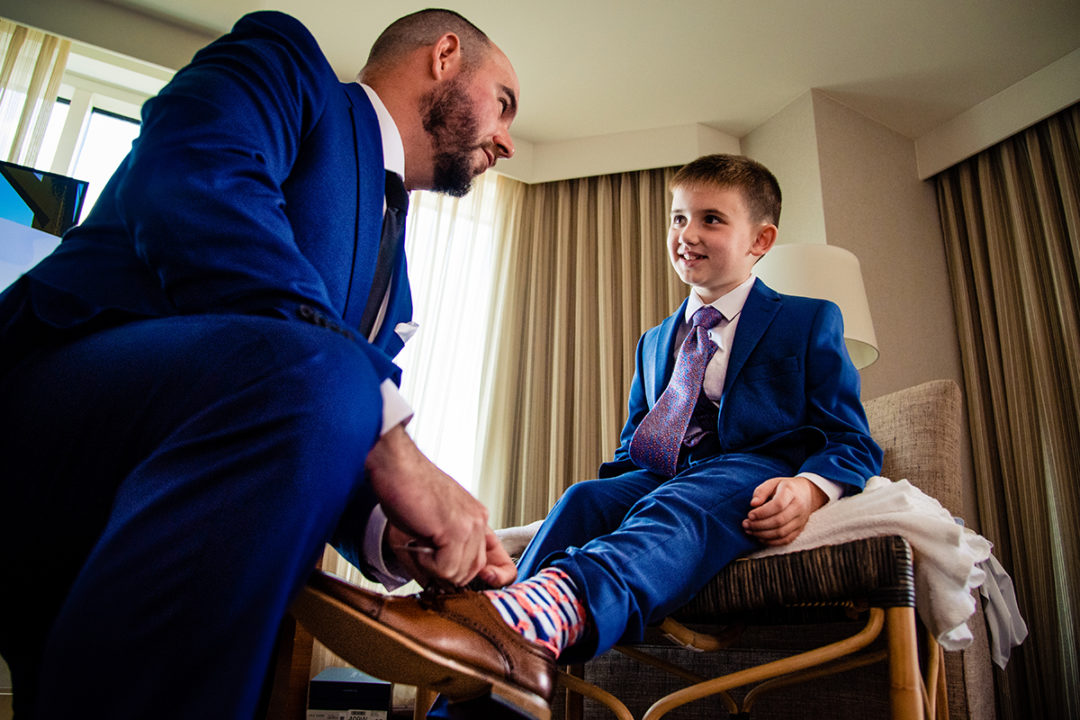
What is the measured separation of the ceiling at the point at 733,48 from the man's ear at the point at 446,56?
167cm

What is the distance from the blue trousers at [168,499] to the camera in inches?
16.3

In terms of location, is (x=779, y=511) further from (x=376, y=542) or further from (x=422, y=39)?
(x=422, y=39)

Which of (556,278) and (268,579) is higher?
(556,278)

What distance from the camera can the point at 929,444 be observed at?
131 centimetres

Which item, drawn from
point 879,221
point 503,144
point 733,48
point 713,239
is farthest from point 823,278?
point 503,144

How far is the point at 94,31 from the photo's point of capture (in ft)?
8.77

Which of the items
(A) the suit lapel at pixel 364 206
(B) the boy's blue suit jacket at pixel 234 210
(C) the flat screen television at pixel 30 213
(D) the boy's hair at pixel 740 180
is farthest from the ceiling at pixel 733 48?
(B) the boy's blue suit jacket at pixel 234 210

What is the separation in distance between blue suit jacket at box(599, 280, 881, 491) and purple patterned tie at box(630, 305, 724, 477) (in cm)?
6

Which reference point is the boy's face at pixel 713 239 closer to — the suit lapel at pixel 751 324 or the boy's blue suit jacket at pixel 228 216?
the suit lapel at pixel 751 324

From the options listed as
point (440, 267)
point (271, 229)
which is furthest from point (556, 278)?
point (271, 229)

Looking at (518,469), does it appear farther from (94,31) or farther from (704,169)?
(94,31)

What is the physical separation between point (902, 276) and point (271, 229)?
9.74 ft

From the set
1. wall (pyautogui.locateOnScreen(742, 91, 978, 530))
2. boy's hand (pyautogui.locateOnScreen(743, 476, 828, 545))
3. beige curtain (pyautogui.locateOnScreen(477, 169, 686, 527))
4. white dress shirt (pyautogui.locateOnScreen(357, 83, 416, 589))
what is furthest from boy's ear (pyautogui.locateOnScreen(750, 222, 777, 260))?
beige curtain (pyautogui.locateOnScreen(477, 169, 686, 527))

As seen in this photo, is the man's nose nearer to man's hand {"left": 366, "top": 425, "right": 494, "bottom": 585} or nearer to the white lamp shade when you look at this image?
man's hand {"left": 366, "top": 425, "right": 494, "bottom": 585}
